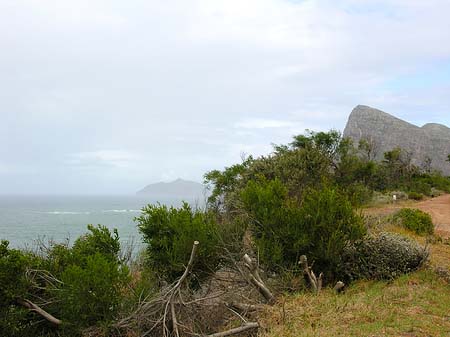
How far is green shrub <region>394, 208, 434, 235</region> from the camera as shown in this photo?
1622 cm

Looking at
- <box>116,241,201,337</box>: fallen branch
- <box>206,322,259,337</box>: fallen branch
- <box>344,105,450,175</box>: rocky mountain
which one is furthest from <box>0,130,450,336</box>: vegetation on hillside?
<box>344,105,450,175</box>: rocky mountain

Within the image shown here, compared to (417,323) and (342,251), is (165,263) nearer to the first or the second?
(342,251)

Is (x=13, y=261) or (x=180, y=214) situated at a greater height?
(x=180, y=214)

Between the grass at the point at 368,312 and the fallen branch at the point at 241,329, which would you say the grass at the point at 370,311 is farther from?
the fallen branch at the point at 241,329

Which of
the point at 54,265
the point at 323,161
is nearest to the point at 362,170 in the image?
the point at 323,161

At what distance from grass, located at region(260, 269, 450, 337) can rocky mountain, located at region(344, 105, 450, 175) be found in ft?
252

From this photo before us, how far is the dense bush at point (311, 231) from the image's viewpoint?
9773 mm

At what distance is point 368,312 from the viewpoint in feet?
23.6

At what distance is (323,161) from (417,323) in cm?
1864

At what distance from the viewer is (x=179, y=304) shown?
8266 millimetres

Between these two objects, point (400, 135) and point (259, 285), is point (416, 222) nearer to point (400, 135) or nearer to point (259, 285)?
point (259, 285)

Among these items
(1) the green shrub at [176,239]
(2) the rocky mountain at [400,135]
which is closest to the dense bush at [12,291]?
(1) the green shrub at [176,239]

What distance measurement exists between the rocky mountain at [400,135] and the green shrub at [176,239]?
76.1m

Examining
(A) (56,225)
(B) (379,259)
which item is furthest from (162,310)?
(A) (56,225)
